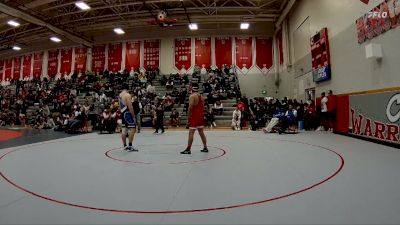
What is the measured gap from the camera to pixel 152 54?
862 inches

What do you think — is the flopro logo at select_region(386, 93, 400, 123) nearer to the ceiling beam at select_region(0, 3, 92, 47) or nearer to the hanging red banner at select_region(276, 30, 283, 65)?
the hanging red banner at select_region(276, 30, 283, 65)

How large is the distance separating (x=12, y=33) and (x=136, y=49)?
10.1 m

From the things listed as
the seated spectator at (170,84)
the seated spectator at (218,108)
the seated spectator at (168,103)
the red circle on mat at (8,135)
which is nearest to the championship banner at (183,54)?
the seated spectator at (170,84)

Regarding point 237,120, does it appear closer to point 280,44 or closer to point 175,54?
point 280,44

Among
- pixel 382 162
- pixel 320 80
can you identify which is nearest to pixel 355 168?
pixel 382 162

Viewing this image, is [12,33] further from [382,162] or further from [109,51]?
[382,162]

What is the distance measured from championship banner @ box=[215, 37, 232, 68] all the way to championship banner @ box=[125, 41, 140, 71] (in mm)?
6579

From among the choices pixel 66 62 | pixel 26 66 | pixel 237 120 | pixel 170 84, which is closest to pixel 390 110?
pixel 237 120

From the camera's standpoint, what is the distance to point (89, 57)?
23.6 meters

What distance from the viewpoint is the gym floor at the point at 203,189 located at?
7.77ft

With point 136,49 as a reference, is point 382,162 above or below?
below

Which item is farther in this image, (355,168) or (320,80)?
(320,80)

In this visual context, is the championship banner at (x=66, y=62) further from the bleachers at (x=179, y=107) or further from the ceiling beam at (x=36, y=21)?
the bleachers at (x=179, y=107)

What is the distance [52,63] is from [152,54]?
1032 centimetres
